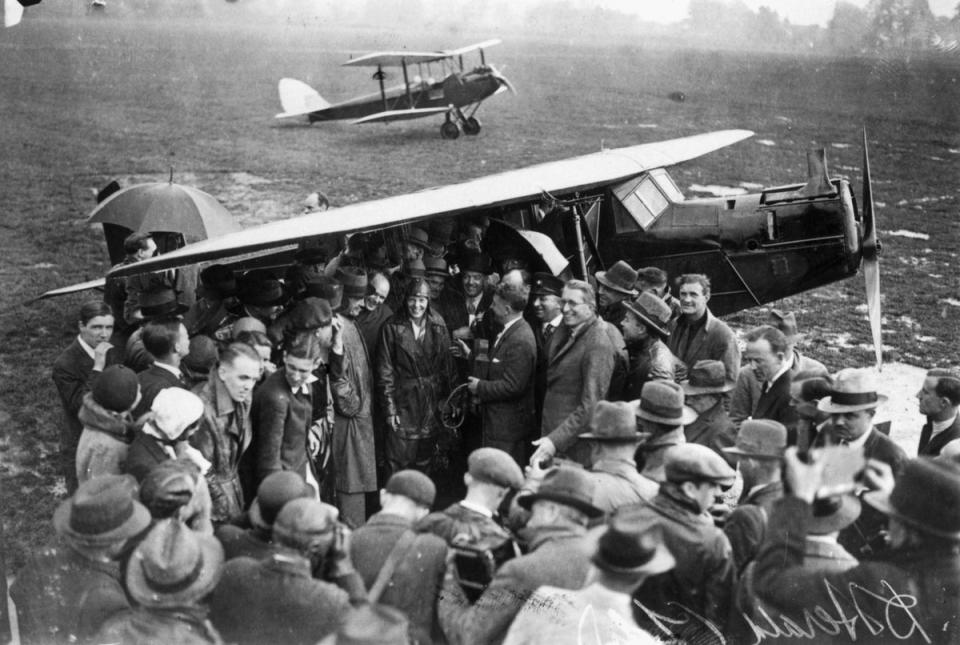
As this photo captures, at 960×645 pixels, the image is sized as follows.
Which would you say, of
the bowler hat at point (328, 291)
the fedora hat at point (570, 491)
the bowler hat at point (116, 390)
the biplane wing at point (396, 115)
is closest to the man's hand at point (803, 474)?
the fedora hat at point (570, 491)

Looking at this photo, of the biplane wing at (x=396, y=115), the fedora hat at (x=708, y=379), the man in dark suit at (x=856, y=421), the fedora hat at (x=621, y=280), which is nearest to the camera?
the man in dark suit at (x=856, y=421)

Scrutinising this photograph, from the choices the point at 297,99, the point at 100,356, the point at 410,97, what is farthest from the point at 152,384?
the point at 297,99

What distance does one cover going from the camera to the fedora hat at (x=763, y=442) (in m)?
4.25

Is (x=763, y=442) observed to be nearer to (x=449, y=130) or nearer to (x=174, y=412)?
(x=174, y=412)

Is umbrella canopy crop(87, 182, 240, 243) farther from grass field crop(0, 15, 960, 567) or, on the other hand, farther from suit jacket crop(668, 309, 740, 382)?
suit jacket crop(668, 309, 740, 382)

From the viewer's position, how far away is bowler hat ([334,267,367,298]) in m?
5.84

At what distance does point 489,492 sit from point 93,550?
65.3 inches

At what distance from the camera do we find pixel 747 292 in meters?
8.14

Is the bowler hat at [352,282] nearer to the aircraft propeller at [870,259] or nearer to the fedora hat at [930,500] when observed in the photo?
the fedora hat at [930,500]

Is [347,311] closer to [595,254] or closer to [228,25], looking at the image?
[595,254]

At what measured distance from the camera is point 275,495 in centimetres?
352

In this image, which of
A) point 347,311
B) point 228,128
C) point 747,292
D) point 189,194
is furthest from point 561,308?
point 228,128

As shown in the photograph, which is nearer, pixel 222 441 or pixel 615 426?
pixel 615 426

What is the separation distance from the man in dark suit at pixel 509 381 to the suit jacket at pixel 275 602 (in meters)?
2.28
